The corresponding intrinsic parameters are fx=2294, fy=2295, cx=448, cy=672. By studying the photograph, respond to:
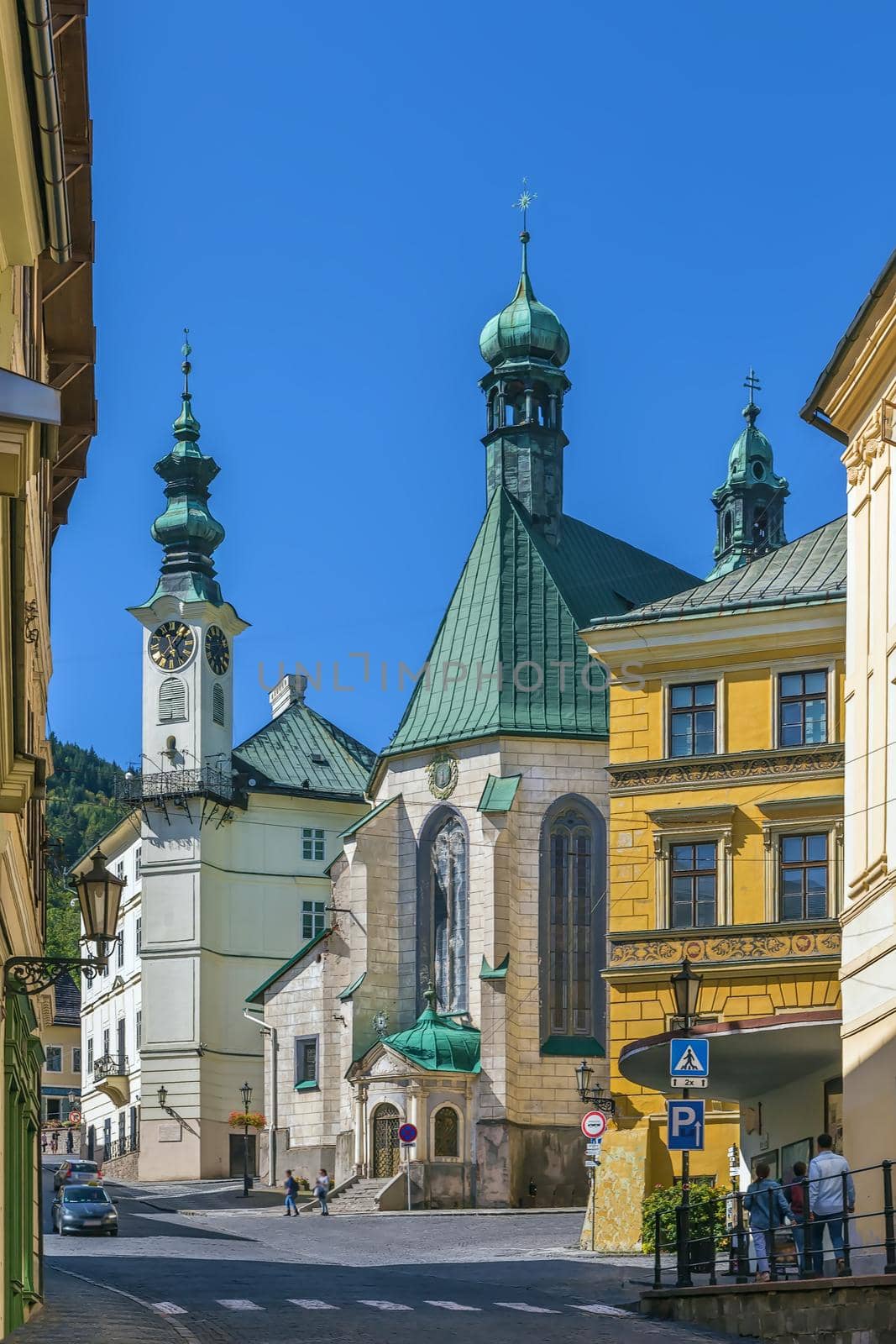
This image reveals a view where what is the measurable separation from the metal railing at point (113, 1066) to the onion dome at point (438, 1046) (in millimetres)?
19725

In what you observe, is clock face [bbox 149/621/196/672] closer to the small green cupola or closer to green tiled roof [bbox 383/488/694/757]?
green tiled roof [bbox 383/488/694/757]

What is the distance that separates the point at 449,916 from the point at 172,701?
16141 mm

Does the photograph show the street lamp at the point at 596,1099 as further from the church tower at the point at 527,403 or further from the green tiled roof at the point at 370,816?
the church tower at the point at 527,403

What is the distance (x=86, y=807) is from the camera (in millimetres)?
145000

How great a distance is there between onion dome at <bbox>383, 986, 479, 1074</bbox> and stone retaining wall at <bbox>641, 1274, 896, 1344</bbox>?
3772 cm

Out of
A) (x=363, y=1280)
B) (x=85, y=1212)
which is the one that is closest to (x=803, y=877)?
(x=363, y=1280)

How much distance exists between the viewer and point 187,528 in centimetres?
7744

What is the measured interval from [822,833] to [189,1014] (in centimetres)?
3705

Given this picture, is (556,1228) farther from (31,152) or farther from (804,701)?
(31,152)

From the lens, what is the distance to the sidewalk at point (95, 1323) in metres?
19.8

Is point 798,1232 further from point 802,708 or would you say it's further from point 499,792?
point 499,792

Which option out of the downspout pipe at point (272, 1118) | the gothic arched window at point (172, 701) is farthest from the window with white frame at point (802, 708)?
the gothic arched window at point (172, 701)

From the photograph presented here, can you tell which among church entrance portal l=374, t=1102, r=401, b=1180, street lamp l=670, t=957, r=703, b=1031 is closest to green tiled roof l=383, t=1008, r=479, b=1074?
church entrance portal l=374, t=1102, r=401, b=1180

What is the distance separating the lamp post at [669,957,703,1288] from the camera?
23750 mm
